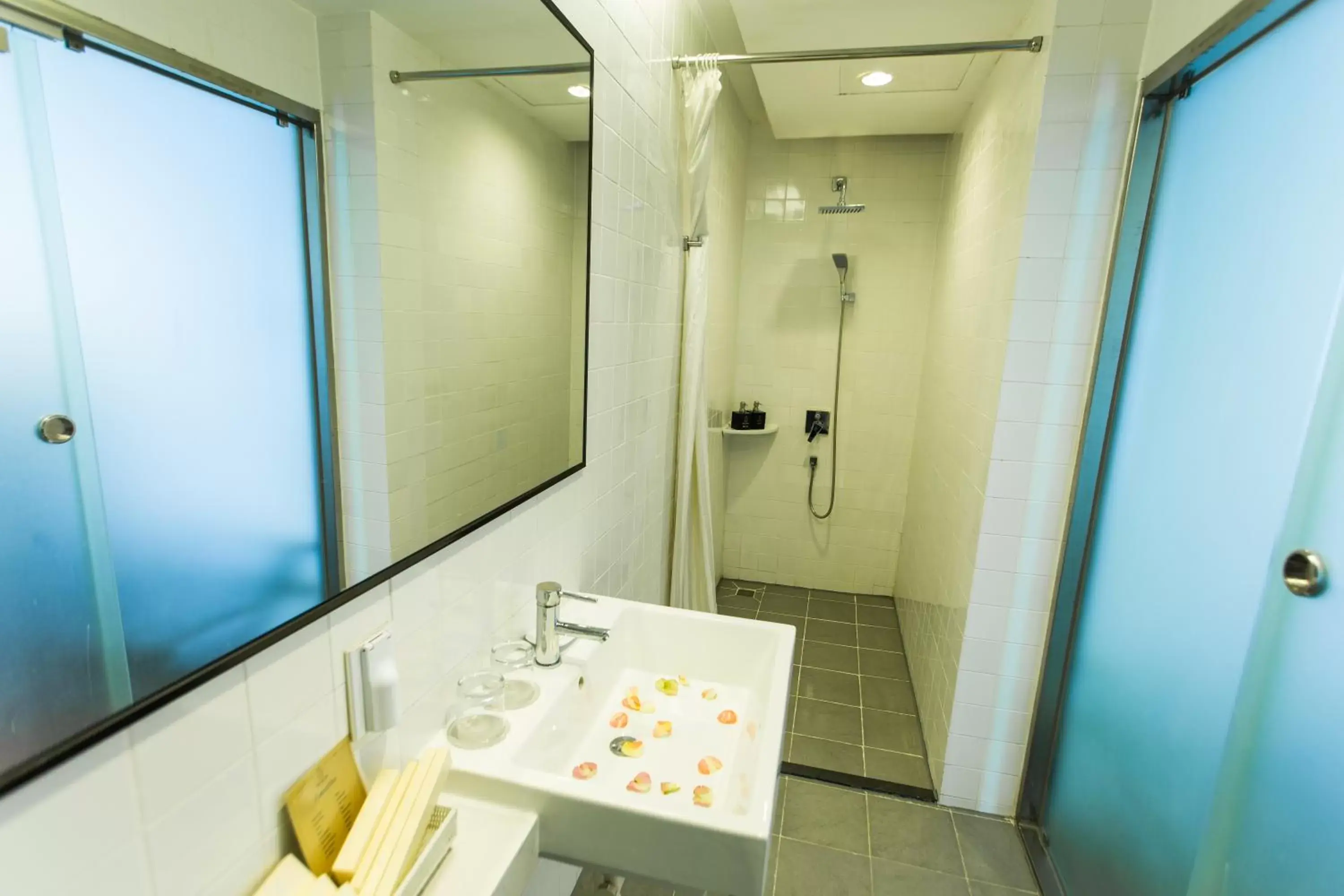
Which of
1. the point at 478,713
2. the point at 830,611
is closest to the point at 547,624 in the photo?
the point at 478,713

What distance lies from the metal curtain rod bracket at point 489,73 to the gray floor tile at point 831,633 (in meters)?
2.60

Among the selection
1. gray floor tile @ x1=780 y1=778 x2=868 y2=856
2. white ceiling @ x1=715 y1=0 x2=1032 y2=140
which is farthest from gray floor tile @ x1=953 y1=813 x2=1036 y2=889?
white ceiling @ x1=715 y1=0 x2=1032 y2=140

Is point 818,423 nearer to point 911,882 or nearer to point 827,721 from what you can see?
point 827,721

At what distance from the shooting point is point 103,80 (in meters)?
0.47

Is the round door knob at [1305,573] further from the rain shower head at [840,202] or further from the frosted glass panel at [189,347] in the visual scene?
the rain shower head at [840,202]

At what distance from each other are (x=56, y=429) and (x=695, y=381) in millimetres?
1794

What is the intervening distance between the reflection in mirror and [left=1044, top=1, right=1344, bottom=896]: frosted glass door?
1.26m

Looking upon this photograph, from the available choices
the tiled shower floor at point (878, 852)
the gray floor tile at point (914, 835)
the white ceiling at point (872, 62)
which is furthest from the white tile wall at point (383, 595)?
the gray floor tile at point (914, 835)

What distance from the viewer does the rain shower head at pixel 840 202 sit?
294cm

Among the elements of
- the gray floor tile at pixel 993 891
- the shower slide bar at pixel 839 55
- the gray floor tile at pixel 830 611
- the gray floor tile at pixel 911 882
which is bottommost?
the gray floor tile at pixel 993 891

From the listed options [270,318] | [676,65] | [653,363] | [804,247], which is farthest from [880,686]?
[270,318]

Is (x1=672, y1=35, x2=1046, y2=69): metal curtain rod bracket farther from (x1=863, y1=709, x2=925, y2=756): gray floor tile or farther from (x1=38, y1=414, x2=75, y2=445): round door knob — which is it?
(x1=863, y1=709, x2=925, y2=756): gray floor tile

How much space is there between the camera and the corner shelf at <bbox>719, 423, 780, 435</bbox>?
3.23 meters

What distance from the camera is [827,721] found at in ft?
7.83
